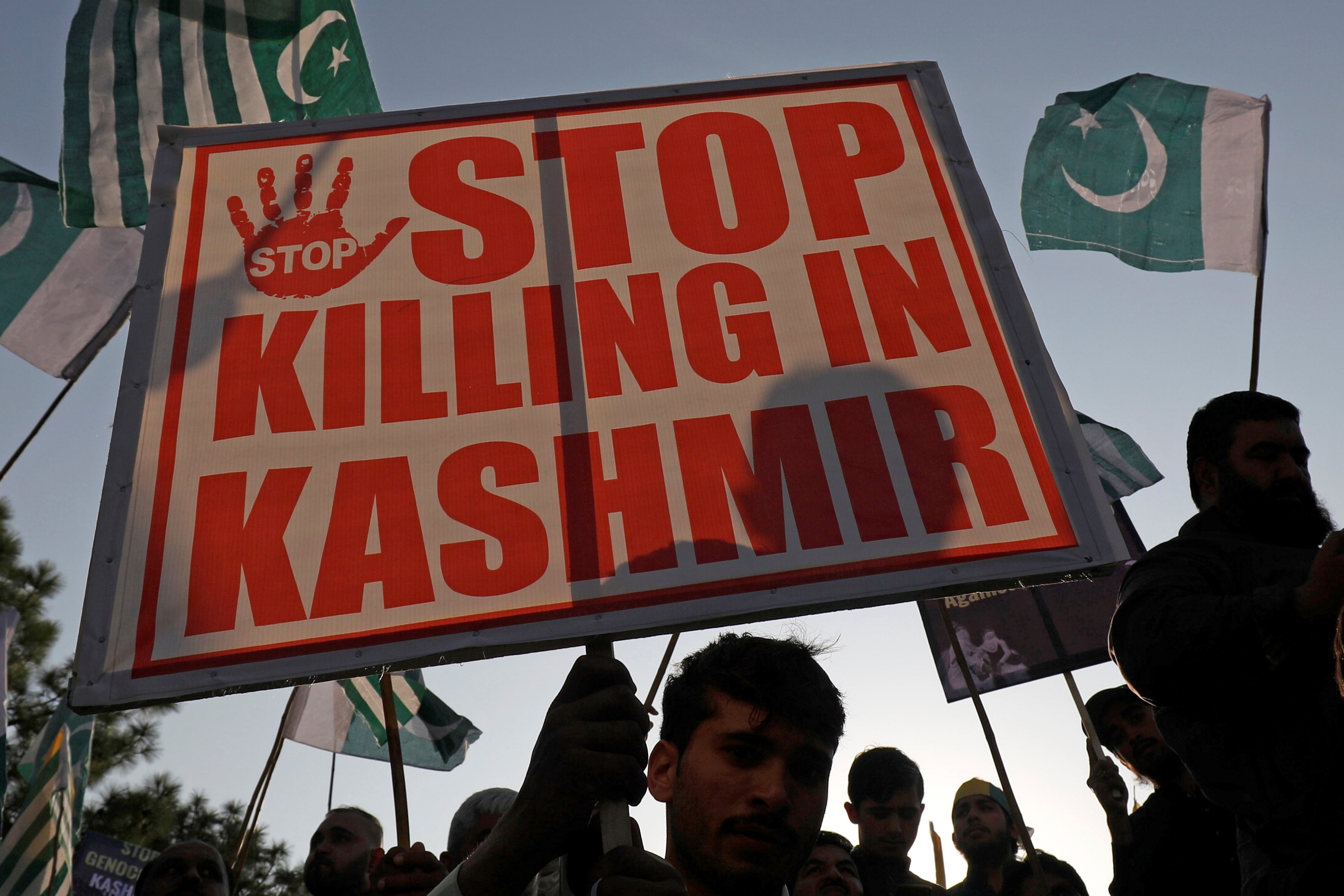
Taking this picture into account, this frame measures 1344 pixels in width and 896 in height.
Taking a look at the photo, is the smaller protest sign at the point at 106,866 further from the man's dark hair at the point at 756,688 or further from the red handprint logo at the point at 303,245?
the red handprint logo at the point at 303,245

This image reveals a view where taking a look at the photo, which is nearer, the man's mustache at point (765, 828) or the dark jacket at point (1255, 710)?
the dark jacket at point (1255, 710)

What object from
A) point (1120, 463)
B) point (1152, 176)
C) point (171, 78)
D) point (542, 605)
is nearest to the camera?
point (542, 605)

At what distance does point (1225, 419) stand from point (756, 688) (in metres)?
1.32

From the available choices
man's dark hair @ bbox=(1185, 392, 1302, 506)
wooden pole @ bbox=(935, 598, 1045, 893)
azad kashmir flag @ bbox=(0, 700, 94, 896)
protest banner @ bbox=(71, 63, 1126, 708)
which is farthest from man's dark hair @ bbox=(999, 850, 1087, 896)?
azad kashmir flag @ bbox=(0, 700, 94, 896)

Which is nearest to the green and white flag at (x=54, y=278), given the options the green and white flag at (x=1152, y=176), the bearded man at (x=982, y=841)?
the bearded man at (x=982, y=841)

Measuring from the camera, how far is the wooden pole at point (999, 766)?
4164mm

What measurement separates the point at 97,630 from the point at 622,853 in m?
0.97

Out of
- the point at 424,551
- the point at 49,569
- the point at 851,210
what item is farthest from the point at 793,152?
the point at 49,569

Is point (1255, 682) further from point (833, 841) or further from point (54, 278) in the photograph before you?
point (54, 278)

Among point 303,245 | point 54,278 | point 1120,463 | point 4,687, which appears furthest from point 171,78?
point 1120,463

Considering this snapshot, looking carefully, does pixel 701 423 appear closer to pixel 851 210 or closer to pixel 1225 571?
pixel 851 210

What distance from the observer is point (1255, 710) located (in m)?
1.99

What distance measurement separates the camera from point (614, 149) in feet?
7.77

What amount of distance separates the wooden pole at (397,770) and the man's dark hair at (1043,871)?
272 centimetres
